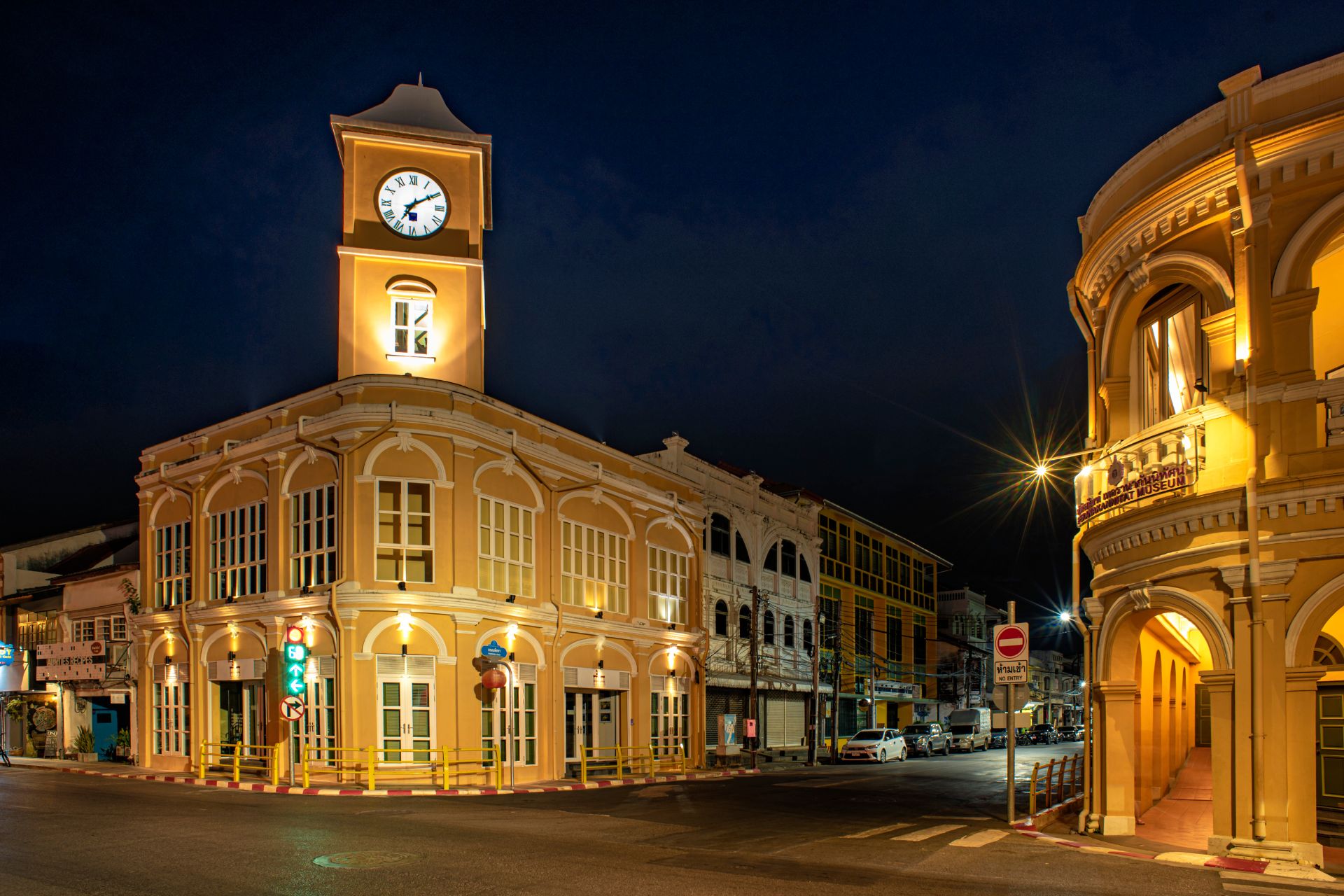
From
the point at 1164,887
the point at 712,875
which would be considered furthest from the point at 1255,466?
the point at 712,875

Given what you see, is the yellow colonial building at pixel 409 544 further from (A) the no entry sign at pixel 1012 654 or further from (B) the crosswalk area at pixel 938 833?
(A) the no entry sign at pixel 1012 654

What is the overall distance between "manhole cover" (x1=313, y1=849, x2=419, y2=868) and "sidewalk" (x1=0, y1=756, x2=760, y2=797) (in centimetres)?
1007

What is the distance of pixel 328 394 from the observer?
88.5ft

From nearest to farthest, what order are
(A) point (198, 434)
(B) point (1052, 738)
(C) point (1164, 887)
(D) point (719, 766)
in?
(C) point (1164, 887) < (A) point (198, 434) < (D) point (719, 766) < (B) point (1052, 738)

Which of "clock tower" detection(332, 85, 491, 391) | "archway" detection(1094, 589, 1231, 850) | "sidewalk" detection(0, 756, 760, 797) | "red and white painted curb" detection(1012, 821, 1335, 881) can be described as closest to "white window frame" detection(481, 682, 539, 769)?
"sidewalk" detection(0, 756, 760, 797)

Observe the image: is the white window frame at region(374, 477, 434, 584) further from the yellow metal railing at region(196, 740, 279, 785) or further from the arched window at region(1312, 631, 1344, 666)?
the arched window at region(1312, 631, 1344, 666)

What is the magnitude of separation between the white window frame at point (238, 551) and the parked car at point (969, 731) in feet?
119

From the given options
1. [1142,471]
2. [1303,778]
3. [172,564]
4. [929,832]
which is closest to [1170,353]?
[1142,471]

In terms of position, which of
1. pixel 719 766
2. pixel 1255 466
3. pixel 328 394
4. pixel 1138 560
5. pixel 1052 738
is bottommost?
pixel 1052 738

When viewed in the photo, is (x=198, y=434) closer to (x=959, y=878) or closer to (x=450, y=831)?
(x=450, y=831)

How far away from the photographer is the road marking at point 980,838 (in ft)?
50.4

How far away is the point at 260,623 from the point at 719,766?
17.7m

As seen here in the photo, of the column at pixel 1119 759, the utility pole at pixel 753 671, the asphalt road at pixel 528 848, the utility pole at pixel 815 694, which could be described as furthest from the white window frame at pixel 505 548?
the column at pixel 1119 759

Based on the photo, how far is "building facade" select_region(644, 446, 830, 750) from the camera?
139ft
